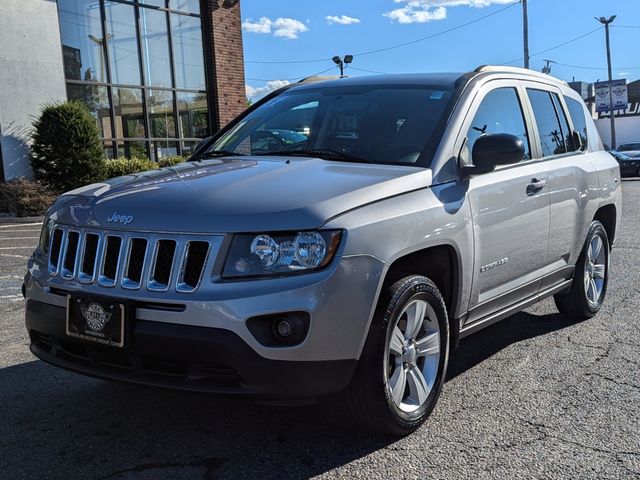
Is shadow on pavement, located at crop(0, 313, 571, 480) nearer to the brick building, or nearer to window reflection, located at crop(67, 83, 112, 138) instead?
the brick building

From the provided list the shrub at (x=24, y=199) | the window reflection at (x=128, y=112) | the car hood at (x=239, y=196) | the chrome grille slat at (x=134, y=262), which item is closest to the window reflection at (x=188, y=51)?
the window reflection at (x=128, y=112)

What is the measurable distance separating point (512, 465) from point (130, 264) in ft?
6.39

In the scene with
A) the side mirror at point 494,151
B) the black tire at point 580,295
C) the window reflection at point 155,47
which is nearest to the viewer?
the side mirror at point 494,151

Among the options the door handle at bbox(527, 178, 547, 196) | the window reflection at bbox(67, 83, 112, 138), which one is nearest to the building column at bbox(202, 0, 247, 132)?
the window reflection at bbox(67, 83, 112, 138)

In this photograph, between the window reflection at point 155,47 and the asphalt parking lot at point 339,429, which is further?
the window reflection at point 155,47

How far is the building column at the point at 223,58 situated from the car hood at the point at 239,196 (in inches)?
597

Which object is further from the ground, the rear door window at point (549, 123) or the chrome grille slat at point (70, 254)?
the rear door window at point (549, 123)

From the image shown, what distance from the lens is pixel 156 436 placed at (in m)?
3.29

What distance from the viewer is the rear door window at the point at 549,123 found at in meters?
4.69

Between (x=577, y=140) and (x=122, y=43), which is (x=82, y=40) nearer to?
(x=122, y=43)

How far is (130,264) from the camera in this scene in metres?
2.93

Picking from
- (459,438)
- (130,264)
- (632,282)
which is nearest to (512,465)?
(459,438)

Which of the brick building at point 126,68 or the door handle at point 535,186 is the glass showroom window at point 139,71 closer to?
the brick building at point 126,68

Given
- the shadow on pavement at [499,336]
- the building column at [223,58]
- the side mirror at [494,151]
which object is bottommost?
the shadow on pavement at [499,336]
